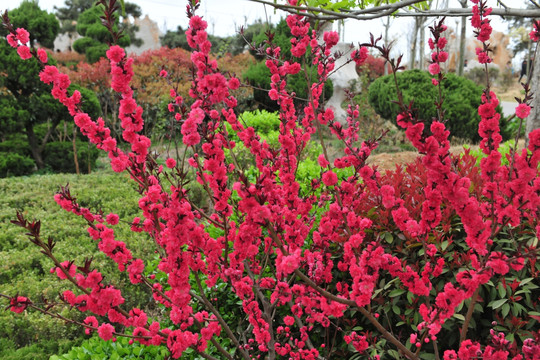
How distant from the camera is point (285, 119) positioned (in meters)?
2.56

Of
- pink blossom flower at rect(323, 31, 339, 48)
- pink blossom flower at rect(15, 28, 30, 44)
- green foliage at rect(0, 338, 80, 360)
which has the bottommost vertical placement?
green foliage at rect(0, 338, 80, 360)

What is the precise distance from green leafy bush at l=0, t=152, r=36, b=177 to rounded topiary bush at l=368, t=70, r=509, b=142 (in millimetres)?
8017

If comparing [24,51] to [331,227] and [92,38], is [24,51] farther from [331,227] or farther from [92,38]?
[92,38]

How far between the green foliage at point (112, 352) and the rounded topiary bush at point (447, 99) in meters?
8.07

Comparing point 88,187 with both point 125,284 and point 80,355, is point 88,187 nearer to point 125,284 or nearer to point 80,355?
point 125,284

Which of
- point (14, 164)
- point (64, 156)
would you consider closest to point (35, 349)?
point (14, 164)

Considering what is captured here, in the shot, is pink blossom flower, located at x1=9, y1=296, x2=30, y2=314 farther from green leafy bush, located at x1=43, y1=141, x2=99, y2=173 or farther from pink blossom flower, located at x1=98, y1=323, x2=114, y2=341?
green leafy bush, located at x1=43, y1=141, x2=99, y2=173

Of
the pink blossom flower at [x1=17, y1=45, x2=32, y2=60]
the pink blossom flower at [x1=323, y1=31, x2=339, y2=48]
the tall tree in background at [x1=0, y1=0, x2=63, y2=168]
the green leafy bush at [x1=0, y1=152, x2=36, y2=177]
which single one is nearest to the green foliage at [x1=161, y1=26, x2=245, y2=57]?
the tall tree in background at [x1=0, y1=0, x2=63, y2=168]

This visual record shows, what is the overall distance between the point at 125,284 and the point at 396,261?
2.92 m

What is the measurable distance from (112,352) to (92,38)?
1813 cm

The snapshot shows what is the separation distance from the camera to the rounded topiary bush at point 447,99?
30.7 ft

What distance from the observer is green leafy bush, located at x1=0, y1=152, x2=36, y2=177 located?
838 cm

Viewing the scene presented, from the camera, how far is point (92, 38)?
17.7 m

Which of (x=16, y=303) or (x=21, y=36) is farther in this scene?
(x=21, y=36)
